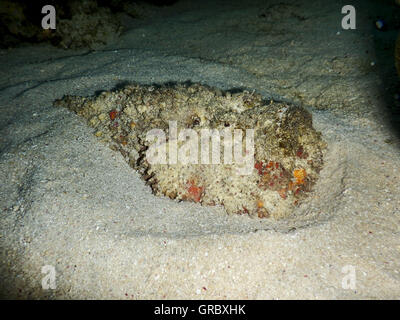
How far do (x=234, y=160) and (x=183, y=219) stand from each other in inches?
33.9

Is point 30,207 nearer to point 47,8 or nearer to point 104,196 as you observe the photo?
point 104,196

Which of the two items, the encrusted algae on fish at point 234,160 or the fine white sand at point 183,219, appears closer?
the fine white sand at point 183,219

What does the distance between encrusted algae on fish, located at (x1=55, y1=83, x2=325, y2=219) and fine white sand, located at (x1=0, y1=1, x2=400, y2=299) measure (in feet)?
0.64

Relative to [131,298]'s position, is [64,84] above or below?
above

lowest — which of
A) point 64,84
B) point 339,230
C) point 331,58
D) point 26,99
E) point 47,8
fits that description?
point 339,230

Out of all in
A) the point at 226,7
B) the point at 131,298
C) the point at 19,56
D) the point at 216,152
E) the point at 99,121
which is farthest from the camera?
the point at 226,7

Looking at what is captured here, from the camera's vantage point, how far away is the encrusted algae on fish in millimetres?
2744

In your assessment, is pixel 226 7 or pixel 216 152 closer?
pixel 216 152

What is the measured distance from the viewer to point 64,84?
485 centimetres

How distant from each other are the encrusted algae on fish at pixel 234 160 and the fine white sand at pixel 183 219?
196 millimetres

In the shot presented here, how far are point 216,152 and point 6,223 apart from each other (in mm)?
2418

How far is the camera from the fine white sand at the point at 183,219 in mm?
2461

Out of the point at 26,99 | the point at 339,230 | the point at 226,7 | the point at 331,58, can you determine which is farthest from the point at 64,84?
the point at 226,7

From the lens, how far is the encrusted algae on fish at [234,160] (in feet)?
9.00
